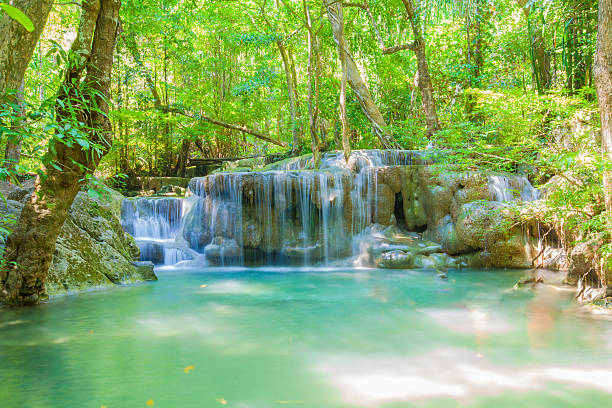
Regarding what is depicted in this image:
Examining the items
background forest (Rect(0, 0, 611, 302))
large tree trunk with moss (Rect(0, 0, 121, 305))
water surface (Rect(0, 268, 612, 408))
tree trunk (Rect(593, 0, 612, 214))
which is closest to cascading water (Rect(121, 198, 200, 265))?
background forest (Rect(0, 0, 611, 302))

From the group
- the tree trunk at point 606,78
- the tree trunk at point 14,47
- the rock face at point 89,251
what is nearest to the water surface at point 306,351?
the rock face at point 89,251

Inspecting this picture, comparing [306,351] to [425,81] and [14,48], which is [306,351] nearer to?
[14,48]

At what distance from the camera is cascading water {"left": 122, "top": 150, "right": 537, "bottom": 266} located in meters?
9.88

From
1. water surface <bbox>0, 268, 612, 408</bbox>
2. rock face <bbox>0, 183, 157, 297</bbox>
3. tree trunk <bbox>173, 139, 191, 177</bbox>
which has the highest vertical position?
tree trunk <bbox>173, 139, 191, 177</bbox>

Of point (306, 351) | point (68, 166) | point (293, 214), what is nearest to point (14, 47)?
point (68, 166)

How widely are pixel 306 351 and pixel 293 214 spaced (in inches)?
258

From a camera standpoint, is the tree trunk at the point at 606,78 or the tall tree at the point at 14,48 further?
the tree trunk at the point at 606,78

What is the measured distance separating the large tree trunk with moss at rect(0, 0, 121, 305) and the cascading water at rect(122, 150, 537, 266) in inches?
207

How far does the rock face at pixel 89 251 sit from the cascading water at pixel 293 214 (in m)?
2.71

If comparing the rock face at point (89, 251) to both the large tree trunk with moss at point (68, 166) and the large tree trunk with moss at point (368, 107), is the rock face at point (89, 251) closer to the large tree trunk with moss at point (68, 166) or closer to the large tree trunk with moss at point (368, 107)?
the large tree trunk with moss at point (68, 166)

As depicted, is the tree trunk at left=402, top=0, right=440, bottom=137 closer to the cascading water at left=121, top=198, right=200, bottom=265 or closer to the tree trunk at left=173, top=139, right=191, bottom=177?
the cascading water at left=121, top=198, right=200, bottom=265

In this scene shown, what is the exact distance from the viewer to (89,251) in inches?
245

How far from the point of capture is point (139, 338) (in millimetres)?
4133

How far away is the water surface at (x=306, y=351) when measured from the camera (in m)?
2.89
